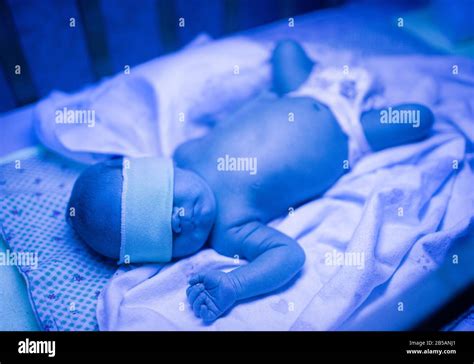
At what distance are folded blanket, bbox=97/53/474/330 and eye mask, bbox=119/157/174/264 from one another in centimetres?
6

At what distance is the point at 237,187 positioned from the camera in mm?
1104

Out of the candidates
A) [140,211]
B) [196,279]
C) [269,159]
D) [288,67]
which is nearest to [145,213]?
[140,211]

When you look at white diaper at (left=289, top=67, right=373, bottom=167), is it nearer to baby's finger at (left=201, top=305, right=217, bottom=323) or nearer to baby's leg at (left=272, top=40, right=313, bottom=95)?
baby's leg at (left=272, top=40, right=313, bottom=95)

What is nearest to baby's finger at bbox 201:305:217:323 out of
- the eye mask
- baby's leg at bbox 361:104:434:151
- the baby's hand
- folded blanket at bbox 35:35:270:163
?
the baby's hand

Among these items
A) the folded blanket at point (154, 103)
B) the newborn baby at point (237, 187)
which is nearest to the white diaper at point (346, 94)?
the newborn baby at point (237, 187)

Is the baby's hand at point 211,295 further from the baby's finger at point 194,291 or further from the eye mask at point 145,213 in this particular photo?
the eye mask at point 145,213

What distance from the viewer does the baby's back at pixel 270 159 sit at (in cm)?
111

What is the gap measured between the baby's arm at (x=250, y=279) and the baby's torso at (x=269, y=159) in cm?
13

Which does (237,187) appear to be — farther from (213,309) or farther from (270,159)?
(213,309)

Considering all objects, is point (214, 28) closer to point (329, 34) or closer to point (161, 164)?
point (329, 34)

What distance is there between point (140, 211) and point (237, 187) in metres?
0.25

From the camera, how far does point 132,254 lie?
39.5 inches
